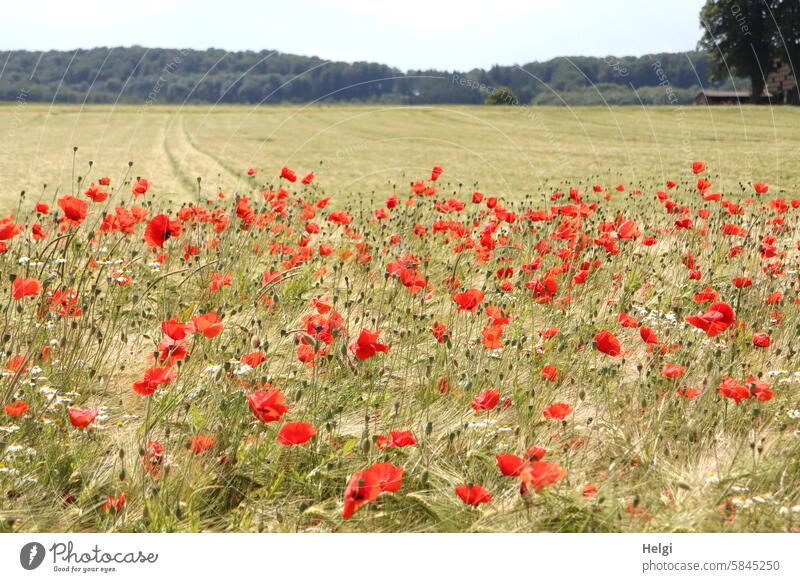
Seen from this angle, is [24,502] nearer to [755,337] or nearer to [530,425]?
[530,425]

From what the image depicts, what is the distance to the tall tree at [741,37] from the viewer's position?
66.9ft

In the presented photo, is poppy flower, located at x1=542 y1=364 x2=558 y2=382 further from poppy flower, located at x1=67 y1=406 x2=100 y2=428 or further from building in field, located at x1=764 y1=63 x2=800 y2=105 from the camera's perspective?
building in field, located at x1=764 y1=63 x2=800 y2=105

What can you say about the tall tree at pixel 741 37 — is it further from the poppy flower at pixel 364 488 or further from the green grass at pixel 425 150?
the poppy flower at pixel 364 488

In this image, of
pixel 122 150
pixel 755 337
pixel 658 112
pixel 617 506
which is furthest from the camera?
pixel 658 112

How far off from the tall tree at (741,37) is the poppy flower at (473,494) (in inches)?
494

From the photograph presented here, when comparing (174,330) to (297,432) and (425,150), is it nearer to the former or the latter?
(297,432)

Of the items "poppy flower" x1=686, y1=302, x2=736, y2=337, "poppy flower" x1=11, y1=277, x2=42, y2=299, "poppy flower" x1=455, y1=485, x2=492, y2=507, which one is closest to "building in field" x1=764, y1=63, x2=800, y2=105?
"poppy flower" x1=686, y1=302, x2=736, y2=337

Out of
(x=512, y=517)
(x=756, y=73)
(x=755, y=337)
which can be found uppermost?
(x=756, y=73)

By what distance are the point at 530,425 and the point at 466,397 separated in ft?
1.13

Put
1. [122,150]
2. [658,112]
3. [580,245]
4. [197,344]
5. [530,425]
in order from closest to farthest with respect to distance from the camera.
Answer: [530,425], [197,344], [580,245], [122,150], [658,112]

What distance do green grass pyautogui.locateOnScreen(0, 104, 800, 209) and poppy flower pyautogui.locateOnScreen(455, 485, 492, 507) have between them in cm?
588

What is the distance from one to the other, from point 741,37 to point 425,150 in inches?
580
